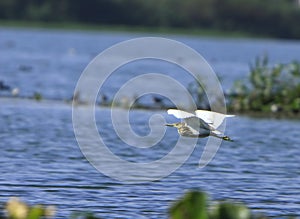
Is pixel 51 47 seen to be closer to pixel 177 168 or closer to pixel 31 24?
pixel 31 24

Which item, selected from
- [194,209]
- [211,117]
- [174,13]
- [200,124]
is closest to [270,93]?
[211,117]

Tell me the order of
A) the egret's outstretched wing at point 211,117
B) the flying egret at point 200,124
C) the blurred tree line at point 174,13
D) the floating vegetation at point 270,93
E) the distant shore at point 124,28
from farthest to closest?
the distant shore at point 124,28
the blurred tree line at point 174,13
the floating vegetation at point 270,93
the egret's outstretched wing at point 211,117
the flying egret at point 200,124

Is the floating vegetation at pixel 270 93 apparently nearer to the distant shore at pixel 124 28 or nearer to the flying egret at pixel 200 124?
the flying egret at pixel 200 124

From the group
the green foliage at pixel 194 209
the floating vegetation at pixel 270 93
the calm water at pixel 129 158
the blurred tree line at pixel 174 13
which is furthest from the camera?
the blurred tree line at pixel 174 13

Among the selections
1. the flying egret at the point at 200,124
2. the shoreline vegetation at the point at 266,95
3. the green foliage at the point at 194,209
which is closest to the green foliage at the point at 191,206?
the green foliage at the point at 194,209

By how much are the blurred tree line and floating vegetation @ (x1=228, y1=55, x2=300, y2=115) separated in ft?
169

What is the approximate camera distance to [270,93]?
71.1 feet

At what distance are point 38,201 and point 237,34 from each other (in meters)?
69.6

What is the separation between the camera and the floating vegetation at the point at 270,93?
21391mm

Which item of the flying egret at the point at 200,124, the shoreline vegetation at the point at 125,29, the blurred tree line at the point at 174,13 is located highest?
the flying egret at the point at 200,124

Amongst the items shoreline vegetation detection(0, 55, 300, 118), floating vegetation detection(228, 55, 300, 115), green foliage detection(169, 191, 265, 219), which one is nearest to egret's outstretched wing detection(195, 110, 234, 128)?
green foliage detection(169, 191, 265, 219)

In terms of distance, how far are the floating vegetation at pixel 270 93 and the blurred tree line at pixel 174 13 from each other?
169ft

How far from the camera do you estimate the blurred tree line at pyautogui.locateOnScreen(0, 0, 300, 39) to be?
2901 inches

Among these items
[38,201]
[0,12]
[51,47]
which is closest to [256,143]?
[38,201]
